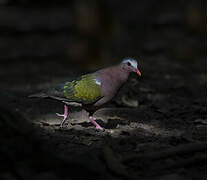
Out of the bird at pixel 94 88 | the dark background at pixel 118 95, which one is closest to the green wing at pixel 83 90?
the bird at pixel 94 88

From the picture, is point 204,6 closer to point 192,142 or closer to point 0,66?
point 0,66

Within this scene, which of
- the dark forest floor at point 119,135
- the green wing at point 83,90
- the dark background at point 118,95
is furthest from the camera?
the green wing at point 83,90

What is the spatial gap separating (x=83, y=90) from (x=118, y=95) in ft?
4.69

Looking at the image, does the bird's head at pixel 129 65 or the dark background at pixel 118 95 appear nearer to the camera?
the dark background at pixel 118 95

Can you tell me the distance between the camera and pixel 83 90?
493 centimetres

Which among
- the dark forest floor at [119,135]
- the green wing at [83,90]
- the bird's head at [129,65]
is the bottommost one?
the dark forest floor at [119,135]

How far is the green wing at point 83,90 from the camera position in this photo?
16.0 ft

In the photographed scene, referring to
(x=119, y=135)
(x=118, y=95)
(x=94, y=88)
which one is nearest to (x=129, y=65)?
(x=94, y=88)

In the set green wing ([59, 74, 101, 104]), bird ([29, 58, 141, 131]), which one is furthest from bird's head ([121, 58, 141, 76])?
green wing ([59, 74, 101, 104])

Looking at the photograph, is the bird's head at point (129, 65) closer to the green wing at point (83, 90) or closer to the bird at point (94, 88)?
the bird at point (94, 88)

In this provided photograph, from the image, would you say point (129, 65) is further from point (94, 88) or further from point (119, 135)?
point (119, 135)

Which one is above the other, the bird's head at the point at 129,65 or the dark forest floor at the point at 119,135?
the bird's head at the point at 129,65

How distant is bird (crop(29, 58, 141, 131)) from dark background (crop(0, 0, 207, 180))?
1.04ft

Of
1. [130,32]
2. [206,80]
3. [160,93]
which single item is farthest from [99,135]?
[130,32]
